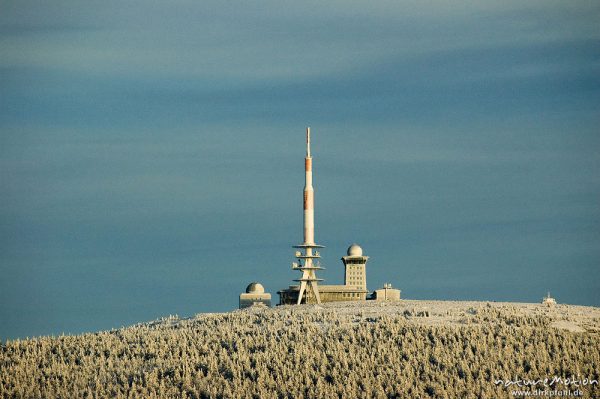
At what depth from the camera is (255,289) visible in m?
120

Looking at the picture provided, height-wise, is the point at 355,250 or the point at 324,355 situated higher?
the point at 355,250

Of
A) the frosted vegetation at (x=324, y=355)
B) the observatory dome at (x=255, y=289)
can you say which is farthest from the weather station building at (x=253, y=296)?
the frosted vegetation at (x=324, y=355)

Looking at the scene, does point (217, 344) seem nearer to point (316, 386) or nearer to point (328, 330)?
point (328, 330)

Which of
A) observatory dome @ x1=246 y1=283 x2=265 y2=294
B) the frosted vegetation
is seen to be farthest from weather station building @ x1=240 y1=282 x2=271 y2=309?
the frosted vegetation

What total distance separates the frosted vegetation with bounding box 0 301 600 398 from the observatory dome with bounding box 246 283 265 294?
24.2m

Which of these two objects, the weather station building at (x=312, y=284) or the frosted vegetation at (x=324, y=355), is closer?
the frosted vegetation at (x=324, y=355)

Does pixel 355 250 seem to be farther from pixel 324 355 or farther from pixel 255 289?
pixel 324 355

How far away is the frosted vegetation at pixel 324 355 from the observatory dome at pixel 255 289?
24.2 meters

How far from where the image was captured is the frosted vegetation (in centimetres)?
7212

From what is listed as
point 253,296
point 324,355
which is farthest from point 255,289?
point 324,355

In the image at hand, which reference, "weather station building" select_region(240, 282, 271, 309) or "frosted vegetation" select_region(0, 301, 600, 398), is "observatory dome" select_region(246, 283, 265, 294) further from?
"frosted vegetation" select_region(0, 301, 600, 398)

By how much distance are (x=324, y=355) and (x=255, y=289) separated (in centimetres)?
4342

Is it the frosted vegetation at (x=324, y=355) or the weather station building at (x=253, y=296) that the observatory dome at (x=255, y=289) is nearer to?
the weather station building at (x=253, y=296)

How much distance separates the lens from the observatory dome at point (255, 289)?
394 feet
